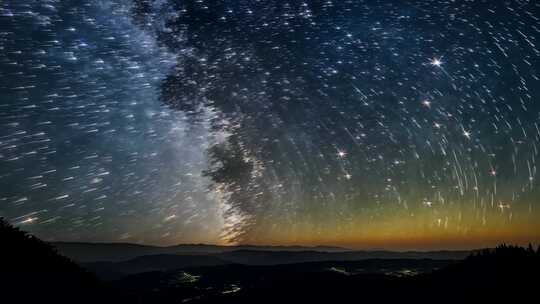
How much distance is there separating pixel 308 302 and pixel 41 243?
30473 mm

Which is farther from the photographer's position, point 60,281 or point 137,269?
point 137,269

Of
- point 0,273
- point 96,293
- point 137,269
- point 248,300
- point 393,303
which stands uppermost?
point 0,273

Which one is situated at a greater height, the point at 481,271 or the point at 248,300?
the point at 481,271

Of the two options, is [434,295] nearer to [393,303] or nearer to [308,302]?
[393,303]

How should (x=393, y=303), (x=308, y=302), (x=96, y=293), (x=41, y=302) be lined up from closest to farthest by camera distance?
(x=41, y=302) < (x=96, y=293) < (x=393, y=303) < (x=308, y=302)

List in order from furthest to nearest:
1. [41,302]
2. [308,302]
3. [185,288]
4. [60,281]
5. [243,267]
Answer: [243,267]
[185,288]
[308,302]
[60,281]
[41,302]

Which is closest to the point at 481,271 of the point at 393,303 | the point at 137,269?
the point at 393,303

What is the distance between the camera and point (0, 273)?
13266 millimetres

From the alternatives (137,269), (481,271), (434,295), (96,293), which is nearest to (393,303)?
(434,295)

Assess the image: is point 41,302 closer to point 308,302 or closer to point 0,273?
point 0,273

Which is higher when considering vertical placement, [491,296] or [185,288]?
[491,296]

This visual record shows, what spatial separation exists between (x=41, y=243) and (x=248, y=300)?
28.4 meters

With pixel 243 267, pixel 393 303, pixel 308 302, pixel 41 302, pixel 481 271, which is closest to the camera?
pixel 41 302

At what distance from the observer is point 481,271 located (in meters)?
20.2
